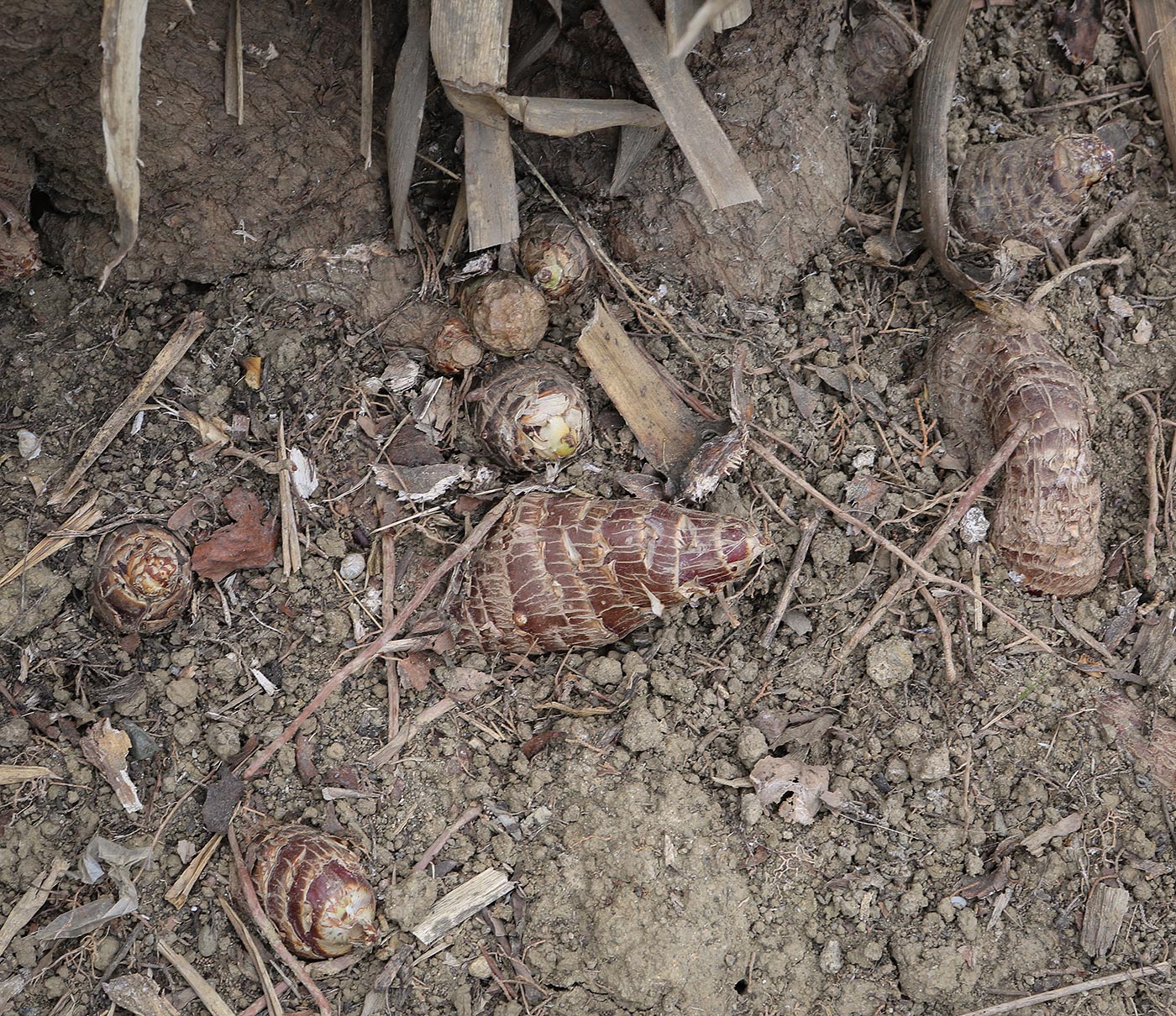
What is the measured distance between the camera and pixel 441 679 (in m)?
2.61

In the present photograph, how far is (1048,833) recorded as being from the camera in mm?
2447

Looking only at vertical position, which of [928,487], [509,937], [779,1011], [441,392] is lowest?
[779,1011]

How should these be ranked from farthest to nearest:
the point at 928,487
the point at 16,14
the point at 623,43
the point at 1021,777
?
the point at 928,487 → the point at 1021,777 → the point at 623,43 → the point at 16,14

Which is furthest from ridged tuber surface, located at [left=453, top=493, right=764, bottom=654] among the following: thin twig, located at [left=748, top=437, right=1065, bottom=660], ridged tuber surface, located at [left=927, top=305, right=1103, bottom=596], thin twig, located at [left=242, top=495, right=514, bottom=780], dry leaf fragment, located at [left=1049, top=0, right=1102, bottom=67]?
dry leaf fragment, located at [left=1049, top=0, right=1102, bottom=67]

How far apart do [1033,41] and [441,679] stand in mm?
2641

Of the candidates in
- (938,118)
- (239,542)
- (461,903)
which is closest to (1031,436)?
(938,118)

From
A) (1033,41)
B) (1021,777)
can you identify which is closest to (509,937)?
(1021,777)

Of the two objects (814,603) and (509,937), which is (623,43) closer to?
(814,603)

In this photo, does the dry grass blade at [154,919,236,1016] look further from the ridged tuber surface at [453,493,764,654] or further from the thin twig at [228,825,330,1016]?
the ridged tuber surface at [453,493,764,654]

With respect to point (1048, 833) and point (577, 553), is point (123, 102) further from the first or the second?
point (1048, 833)

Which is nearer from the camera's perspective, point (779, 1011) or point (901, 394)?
point (779, 1011)

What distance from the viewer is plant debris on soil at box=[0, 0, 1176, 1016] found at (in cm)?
239

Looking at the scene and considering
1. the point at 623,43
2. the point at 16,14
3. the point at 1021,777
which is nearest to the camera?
the point at 16,14

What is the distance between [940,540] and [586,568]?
3.34 ft
